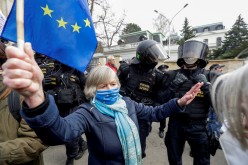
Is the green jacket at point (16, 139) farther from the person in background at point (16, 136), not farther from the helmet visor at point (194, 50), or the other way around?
the helmet visor at point (194, 50)

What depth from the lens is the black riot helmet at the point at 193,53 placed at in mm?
3027

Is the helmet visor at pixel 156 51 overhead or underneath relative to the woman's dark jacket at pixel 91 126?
overhead

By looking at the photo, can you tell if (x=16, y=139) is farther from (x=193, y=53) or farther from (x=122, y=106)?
(x=193, y=53)

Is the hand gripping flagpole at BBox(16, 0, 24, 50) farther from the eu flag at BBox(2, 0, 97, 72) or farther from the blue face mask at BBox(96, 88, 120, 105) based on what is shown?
the blue face mask at BBox(96, 88, 120, 105)

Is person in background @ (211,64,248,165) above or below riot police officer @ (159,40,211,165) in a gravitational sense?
above

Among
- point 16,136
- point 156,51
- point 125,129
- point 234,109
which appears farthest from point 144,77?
point 234,109

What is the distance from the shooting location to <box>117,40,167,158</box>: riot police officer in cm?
343

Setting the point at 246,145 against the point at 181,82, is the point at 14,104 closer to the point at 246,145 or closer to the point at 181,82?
the point at 246,145

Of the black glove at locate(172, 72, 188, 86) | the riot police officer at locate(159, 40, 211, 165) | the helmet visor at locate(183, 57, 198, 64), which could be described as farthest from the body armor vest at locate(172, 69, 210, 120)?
the helmet visor at locate(183, 57, 198, 64)

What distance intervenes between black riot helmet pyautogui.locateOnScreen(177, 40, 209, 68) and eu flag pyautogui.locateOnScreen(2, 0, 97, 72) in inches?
64.1

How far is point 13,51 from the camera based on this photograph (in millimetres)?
742

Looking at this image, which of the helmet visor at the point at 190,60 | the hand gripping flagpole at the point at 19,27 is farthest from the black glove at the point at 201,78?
the hand gripping flagpole at the point at 19,27

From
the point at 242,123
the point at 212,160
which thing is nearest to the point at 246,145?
the point at 242,123

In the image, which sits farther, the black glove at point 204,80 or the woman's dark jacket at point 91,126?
the black glove at point 204,80
